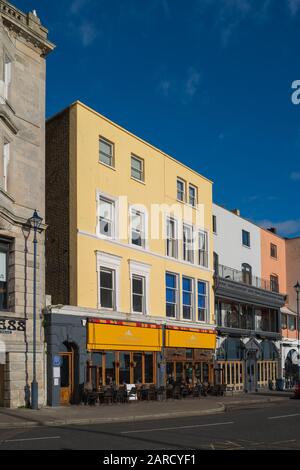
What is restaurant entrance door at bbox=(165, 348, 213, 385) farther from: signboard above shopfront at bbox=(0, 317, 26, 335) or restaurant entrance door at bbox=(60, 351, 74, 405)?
signboard above shopfront at bbox=(0, 317, 26, 335)

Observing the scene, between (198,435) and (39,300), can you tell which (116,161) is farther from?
(198,435)

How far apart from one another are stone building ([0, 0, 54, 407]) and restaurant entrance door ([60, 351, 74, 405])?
138 centimetres

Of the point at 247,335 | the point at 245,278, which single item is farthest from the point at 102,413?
the point at 245,278

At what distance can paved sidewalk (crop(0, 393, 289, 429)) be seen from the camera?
2023cm

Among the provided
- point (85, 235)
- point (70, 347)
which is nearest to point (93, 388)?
point (70, 347)

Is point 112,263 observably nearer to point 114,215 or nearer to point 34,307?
point 114,215

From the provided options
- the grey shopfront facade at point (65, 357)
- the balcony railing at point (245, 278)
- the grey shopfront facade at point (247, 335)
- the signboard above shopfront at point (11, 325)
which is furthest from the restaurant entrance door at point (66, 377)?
the balcony railing at point (245, 278)

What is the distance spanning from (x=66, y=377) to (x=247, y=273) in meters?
22.3

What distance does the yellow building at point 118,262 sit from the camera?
1117 inches

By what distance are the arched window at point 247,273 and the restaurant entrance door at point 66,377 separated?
21.2 m

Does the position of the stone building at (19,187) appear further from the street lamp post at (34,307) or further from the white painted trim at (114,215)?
the white painted trim at (114,215)

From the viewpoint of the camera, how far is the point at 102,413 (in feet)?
76.2

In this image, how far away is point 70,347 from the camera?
2783 centimetres

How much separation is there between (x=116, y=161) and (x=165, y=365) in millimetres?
11023
